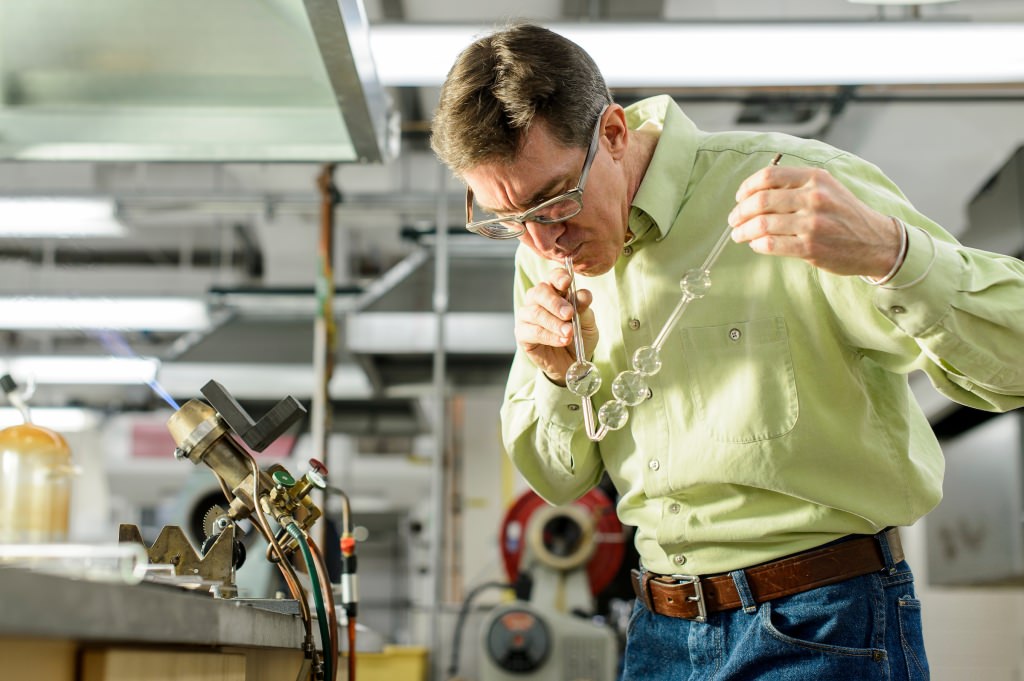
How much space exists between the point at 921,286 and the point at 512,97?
50 centimetres

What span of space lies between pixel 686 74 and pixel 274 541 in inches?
67.3

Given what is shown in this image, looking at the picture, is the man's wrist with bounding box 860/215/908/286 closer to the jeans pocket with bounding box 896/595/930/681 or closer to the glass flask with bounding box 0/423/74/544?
the jeans pocket with bounding box 896/595/930/681

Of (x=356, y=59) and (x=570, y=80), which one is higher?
(x=356, y=59)

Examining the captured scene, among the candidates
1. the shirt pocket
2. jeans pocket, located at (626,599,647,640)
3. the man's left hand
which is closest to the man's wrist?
the man's left hand

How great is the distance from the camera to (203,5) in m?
1.70

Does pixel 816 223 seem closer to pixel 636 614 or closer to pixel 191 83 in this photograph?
pixel 636 614

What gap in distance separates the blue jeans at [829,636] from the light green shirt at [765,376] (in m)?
0.06

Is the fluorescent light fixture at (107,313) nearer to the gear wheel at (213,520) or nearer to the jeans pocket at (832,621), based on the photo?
the gear wheel at (213,520)

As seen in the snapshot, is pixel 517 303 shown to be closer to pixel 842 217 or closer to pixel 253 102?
pixel 842 217

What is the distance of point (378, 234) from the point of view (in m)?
7.03

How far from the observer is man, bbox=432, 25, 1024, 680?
118cm

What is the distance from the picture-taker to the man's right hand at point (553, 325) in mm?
1223

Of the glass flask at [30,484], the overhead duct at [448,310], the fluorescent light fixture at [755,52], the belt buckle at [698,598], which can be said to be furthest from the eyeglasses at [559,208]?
the overhead duct at [448,310]

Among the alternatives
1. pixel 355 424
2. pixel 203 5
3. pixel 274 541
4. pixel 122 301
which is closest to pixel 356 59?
pixel 203 5
